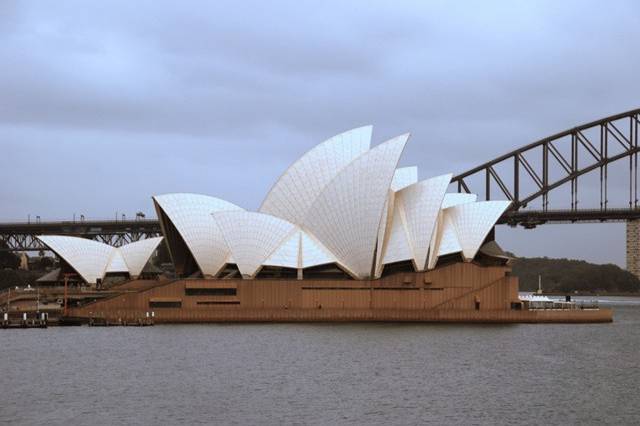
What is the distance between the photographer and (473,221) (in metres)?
73.4

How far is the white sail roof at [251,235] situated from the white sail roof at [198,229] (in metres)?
2.65

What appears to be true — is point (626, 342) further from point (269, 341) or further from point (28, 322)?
point (28, 322)

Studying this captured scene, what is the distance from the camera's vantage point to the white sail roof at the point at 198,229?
7419 centimetres

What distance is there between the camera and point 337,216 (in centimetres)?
7106

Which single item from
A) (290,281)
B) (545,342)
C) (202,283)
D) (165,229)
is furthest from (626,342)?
(165,229)

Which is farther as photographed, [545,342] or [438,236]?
[438,236]

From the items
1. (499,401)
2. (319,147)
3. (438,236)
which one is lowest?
(499,401)

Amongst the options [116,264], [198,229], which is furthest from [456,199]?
[116,264]

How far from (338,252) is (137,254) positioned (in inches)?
807

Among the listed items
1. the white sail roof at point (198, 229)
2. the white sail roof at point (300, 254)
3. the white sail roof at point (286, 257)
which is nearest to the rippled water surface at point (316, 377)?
the white sail roof at point (286, 257)

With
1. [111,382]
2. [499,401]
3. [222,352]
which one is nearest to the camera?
[499,401]

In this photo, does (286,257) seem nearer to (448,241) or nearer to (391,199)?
(391,199)

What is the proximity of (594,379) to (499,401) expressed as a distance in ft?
25.0

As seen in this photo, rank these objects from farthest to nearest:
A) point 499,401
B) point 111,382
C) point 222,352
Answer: point 222,352 → point 111,382 → point 499,401
